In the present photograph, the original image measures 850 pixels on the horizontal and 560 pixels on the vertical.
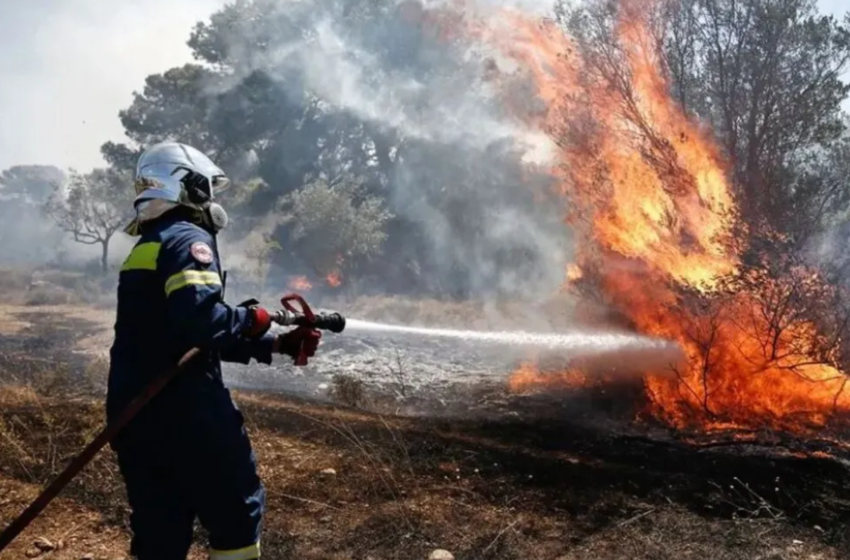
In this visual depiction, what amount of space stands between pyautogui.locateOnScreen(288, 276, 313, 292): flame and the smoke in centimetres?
526

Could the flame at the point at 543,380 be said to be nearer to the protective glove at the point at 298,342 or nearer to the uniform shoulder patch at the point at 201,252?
the protective glove at the point at 298,342

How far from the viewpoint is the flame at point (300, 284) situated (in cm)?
2853

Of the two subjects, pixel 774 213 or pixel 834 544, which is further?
pixel 774 213

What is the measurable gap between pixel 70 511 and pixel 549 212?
20.7m

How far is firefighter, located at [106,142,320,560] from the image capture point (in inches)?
114

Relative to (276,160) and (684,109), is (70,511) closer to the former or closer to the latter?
(684,109)

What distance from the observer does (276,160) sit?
34.8 metres

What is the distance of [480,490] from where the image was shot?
5.20m

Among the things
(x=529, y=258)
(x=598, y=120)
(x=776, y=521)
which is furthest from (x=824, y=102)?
(x=529, y=258)

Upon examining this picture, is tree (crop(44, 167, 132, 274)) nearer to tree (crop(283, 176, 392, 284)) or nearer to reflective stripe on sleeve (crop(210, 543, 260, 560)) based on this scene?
tree (crop(283, 176, 392, 284))

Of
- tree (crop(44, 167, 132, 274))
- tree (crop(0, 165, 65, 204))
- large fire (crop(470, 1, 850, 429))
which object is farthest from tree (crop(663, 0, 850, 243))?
tree (crop(0, 165, 65, 204))

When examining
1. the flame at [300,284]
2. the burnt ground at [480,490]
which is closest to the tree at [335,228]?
the flame at [300,284]

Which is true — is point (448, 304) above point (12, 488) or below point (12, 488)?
above

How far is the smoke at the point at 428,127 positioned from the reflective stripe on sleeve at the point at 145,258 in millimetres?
17880
